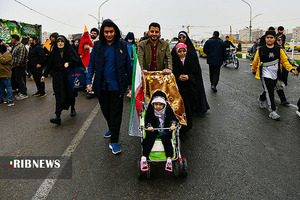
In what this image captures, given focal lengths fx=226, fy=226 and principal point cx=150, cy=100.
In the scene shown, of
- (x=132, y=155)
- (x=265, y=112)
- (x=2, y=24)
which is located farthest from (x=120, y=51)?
(x=2, y=24)

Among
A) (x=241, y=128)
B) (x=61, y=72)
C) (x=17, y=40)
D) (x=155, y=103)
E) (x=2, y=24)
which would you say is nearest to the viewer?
(x=155, y=103)

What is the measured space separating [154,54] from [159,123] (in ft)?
5.38

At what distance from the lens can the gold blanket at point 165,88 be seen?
3654 mm

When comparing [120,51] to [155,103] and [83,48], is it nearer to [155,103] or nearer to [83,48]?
[155,103]

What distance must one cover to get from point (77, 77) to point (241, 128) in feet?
12.5

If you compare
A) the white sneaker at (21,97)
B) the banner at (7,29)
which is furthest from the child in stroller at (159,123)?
the banner at (7,29)

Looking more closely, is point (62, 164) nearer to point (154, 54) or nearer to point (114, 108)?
point (114, 108)

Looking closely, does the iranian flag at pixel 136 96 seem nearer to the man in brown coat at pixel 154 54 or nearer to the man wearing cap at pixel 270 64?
the man in brown coat at pixel 154 54

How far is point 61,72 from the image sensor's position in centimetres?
515

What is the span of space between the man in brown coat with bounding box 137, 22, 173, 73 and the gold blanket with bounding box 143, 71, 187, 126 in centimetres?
62

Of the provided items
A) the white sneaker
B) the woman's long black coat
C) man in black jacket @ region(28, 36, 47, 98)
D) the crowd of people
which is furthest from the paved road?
man in black jacket @ region(28, 36, 47, 98)


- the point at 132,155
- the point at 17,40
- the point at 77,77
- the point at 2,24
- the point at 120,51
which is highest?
the point at 2,24

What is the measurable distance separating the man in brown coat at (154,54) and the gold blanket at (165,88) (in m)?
0.62

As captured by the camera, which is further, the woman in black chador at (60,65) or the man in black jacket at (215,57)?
the man in black jacket at (215,57)
